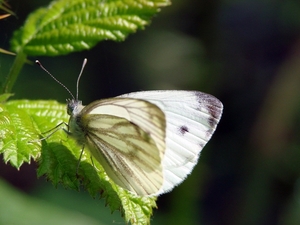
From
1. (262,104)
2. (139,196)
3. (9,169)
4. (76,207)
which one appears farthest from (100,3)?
(9,169)

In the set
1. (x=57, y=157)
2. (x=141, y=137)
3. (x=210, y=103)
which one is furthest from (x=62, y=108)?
(x=210, y=103)

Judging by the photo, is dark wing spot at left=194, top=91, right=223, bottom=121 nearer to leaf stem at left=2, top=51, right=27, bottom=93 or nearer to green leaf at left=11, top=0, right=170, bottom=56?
green leaf at left=11, top=0, right=170, bottom=56

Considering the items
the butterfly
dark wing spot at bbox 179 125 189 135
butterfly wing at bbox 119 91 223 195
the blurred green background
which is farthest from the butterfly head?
the blurred green background

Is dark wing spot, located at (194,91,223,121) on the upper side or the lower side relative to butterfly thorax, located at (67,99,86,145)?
upper

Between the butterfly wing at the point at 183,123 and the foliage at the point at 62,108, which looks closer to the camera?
the foliage at the point at 62,108

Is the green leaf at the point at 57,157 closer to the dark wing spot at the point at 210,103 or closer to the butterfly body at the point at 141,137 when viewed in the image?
the butterfly body at the point at 141,137

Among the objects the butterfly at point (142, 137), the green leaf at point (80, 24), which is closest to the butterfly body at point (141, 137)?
the butterfly at point (142, 137)
